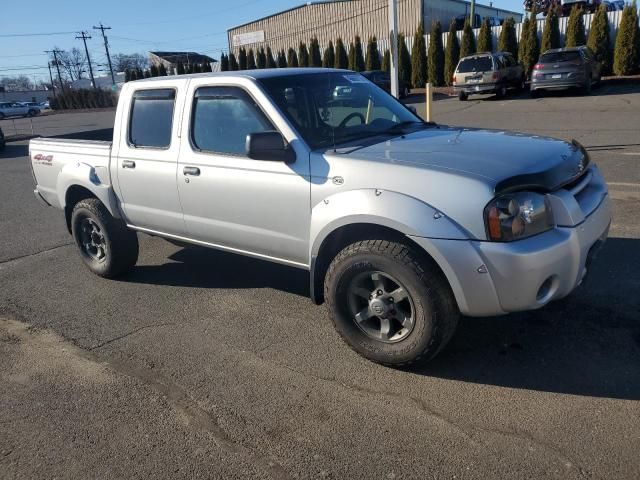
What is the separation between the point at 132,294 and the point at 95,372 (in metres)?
1.45

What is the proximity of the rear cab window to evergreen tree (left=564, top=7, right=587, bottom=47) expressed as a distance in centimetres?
2729

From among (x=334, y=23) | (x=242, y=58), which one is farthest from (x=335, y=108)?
(x=334, y=23)

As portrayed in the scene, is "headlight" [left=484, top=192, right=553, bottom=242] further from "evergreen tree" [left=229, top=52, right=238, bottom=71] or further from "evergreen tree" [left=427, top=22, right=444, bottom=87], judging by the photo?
"evergreen tree" [left=229, top=52, right=238, bottom=71]

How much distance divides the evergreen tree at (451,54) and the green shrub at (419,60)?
136 cm

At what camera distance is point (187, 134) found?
4.57 meters

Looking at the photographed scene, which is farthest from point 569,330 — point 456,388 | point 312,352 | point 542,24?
point 542,24

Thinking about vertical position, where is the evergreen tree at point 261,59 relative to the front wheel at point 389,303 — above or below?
above

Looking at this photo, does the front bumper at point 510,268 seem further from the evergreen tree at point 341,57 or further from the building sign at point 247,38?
the building sign at point 247,38

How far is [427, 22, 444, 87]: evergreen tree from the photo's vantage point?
31.2 m

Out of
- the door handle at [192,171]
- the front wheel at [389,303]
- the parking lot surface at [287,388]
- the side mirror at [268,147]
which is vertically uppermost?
the side mirror at [268,147]

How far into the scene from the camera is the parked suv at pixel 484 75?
23234mm

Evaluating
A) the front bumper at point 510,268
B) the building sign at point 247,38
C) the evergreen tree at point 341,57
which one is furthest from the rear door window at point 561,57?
the building sign at point 247,38

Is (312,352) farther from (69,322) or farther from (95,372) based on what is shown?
(69,322)

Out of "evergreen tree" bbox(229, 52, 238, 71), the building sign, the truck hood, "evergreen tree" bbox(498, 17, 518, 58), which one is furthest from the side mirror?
the building sign
